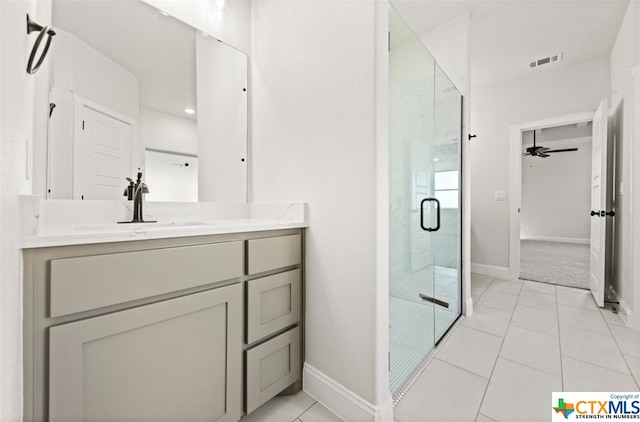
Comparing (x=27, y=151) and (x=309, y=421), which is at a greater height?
(x=27, y=151)

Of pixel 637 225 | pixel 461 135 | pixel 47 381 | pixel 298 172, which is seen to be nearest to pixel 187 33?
pixel 298 172

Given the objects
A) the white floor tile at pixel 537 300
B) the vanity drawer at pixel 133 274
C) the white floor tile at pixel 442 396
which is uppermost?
the vanity drawer at pixel 133 274

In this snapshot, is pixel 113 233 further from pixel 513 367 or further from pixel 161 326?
pixel 513 367

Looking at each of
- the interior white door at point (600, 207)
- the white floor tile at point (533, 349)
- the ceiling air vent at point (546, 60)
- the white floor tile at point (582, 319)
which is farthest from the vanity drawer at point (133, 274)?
the ceiling air vent at point (546, 60)

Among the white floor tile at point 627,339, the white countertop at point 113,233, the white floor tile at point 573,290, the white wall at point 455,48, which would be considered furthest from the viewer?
the white floor tile at point 573,290

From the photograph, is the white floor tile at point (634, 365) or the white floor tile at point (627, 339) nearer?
the white floor tile at point (634, 365)

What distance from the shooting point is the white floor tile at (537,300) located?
2.51m

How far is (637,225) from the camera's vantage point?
2.07 metres

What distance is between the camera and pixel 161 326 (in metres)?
0.91

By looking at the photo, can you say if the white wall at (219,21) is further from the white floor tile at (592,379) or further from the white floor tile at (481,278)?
the white floor tile at (481,278)

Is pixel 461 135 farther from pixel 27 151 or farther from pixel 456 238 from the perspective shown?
pixel 27 151

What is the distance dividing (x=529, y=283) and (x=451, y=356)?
2.35 metres

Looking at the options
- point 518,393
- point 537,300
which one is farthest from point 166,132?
point 537,300

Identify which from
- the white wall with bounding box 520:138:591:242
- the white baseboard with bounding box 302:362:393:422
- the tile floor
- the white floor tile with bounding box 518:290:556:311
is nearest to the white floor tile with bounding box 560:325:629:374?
the tile floor
